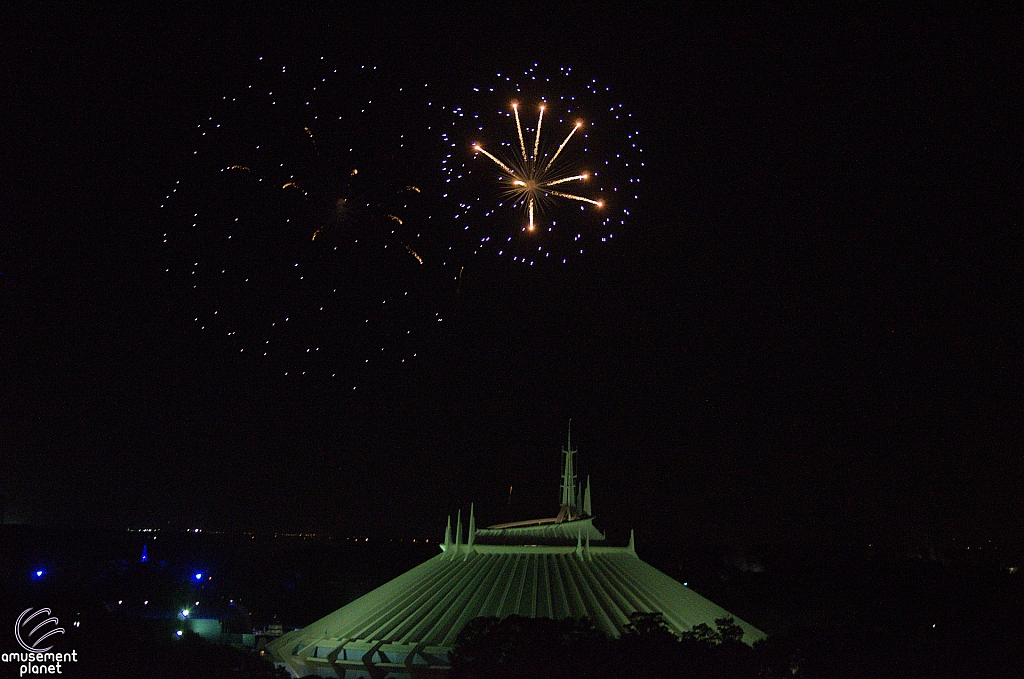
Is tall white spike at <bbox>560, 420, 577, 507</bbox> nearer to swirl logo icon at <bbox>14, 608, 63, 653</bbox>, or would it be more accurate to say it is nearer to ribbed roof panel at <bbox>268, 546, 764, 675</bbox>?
ribbed roof panel at <bbox>268, 546, 764, 675</bbox>

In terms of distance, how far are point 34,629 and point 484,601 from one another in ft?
42.8

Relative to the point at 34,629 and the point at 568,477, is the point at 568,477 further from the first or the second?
the point at 34,629

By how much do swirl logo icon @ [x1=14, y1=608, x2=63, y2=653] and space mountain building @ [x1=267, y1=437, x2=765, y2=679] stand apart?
8836mm

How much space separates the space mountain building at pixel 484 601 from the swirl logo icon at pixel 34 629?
8.84 m

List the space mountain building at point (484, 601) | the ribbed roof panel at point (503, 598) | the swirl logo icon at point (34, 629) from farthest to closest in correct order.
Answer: the ribbed roof panel at point (503, 598)
the space mountain building at point (484, 601)
the swirl logo icon at point (34, 629)

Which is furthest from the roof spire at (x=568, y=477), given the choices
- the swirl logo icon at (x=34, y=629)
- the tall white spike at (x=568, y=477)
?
the swirl logo icon at (x=34, y=629)

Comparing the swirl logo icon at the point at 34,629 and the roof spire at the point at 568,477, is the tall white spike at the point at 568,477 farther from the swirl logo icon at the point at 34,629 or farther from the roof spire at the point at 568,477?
the swirl logo icon at the point at 34,629

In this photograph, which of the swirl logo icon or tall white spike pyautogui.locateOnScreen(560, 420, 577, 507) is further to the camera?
tall white spike pyautogui.locateOnScreen(560, 420, 577, 507)

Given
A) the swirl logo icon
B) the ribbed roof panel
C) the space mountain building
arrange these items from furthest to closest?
the ribbed roof panel → the space mountain building → the swirl logo icon

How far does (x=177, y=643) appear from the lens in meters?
23.2

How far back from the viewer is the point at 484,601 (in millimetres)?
28547

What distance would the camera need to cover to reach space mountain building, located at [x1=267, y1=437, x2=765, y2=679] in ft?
86.1

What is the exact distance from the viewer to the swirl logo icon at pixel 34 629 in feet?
59.6

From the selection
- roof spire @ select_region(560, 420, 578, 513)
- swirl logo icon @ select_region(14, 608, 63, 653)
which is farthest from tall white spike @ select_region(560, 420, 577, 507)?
swirl logo icon @ select_region(14, 608, 63, 653)
